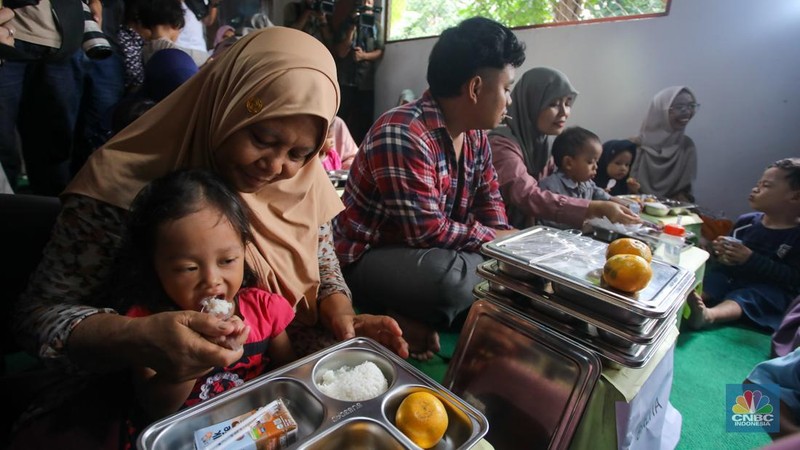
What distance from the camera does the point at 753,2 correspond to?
3002mm

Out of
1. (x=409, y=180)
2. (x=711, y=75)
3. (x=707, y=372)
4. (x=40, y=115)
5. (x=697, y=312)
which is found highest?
(x=711, y=75)

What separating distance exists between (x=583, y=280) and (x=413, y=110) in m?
1.02

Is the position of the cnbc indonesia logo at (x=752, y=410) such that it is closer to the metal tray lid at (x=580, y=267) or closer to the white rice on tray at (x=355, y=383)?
the metal tray lid at (x=580, y=267)

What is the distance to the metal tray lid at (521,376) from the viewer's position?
0.99 metres

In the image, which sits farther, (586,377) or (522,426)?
(522,426)

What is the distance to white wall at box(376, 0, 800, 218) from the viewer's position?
3025 millimetres

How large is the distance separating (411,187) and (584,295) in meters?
0.79

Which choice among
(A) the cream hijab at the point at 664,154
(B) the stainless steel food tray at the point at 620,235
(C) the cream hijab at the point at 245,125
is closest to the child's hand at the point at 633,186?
(A) the cream hijab at the point at 664,154

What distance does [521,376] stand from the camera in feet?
3.59

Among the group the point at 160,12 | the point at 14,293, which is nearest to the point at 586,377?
the point at 14,293

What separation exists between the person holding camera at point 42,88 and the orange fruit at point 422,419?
6.43 ft

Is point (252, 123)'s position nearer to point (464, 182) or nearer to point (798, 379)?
point (464, 182)

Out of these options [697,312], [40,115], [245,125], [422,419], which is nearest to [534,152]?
[697,312]

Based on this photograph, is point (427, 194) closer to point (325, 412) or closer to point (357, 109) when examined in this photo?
point (325, 412)
